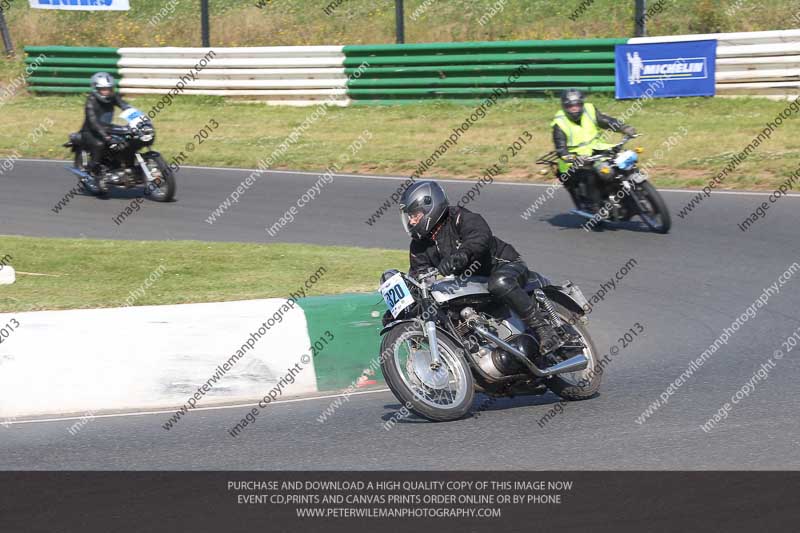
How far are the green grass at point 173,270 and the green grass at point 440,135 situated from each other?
6.12m

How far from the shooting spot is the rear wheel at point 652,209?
12.9m

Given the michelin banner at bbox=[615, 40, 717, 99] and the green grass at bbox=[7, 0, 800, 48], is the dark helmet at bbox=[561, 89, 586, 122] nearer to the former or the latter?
the michelin banner at bbox=[615, 40, 717, 99]

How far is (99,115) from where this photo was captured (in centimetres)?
1656

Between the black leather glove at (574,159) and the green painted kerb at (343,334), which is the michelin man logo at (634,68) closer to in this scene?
the black leather glove at (574,159)

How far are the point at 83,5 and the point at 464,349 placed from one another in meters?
25.1

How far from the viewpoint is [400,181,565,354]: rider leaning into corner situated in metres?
7.16

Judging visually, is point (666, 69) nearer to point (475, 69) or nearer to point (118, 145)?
point (475, 69)

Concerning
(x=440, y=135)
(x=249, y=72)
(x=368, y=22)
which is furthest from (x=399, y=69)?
(x=368, y=22)

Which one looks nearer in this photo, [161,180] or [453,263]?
[453,263]

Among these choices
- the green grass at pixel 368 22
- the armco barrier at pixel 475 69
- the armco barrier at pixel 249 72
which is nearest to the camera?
the armco barrier at pixel 475 69

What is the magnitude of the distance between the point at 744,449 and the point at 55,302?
5501mm

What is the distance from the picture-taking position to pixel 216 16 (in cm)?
3195

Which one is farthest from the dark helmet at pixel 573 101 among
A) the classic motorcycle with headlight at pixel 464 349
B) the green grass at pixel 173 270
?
the classic motorcycle with headlight at pixel 464 349

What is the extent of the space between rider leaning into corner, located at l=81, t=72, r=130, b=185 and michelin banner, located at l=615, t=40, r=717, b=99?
957 cm
